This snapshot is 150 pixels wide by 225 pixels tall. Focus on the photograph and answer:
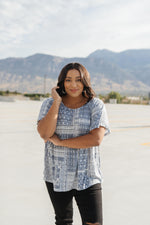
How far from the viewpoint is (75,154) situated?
2.29 metres

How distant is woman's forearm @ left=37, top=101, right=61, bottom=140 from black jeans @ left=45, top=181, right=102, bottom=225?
1.36 feet

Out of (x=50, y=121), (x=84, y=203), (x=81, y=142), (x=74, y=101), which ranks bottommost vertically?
(x=84, y=203)

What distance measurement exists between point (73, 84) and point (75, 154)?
533mm

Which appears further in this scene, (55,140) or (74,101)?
(74,101)

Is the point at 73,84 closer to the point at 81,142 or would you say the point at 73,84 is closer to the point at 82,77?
the point at 82,77

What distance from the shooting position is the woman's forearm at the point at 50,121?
223cm

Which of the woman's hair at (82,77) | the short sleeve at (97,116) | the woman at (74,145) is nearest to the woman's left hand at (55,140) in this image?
the woman at (74,145)

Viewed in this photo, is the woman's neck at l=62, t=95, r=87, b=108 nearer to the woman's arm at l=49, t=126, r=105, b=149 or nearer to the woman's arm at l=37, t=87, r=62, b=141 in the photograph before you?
the woman's arm at l=37, t=87, r=62, b=141

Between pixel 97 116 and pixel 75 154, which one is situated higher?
pixel 97 116

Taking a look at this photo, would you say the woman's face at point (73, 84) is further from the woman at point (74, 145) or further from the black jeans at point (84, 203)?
the black jeans at point (84, 203)

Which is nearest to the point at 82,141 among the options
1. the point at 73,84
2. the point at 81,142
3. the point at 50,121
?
the point at 81,142

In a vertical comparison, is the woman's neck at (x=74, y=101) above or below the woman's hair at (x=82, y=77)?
below

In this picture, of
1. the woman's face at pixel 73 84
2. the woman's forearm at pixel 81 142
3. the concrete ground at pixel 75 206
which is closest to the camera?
the woman's forearm at pixel 81 142

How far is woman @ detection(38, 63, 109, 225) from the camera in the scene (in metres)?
2.23
